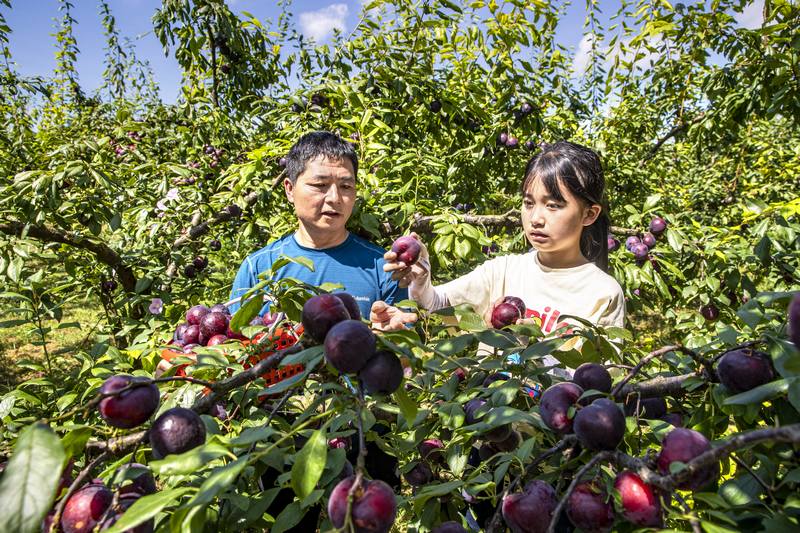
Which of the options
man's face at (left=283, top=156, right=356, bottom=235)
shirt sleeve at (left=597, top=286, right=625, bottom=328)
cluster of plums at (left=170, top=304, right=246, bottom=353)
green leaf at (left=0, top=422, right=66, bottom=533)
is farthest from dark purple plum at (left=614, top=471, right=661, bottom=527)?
man's face at (left=283, top=156, right=356, bottom=235)

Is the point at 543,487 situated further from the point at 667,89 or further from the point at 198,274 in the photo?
the point at 667,89

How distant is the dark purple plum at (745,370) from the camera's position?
0.76 meters

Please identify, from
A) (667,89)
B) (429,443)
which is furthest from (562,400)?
(667,89)

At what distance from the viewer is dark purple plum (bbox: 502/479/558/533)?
0.73m

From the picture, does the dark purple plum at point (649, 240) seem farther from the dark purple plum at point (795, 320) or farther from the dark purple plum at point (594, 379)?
the dark purple plum at point (795, 320)

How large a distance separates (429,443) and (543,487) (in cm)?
62

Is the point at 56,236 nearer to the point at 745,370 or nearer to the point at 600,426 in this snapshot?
the point at 600,426

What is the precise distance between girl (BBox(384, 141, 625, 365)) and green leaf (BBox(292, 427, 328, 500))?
1.09 meters

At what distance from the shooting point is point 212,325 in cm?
129

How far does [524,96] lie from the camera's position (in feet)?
12.4

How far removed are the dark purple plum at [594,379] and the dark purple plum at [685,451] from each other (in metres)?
0.24

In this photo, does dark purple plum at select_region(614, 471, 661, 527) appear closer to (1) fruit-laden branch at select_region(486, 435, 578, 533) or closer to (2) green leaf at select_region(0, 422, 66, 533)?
(1) fruit-laden branch at select_region(486, 435, 578, 533)

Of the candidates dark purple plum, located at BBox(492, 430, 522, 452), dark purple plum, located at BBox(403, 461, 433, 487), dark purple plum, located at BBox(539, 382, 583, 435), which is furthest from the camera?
dark purple plum, located at BBox(403, 461, 433, 487)

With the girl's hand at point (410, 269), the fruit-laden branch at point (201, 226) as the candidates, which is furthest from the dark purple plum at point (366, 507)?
the fruit-laden branch at point (201, 226)
